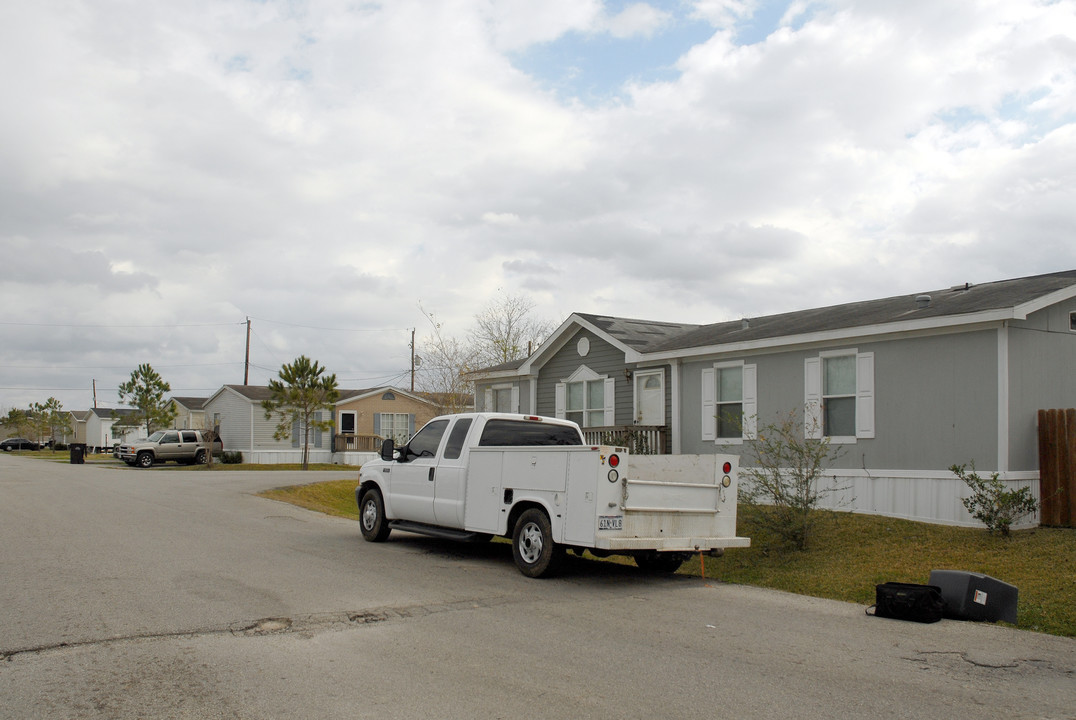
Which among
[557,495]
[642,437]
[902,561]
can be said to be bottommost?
[902,561]

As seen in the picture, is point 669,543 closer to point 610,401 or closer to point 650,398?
point 650,398

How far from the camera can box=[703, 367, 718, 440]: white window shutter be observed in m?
18.3

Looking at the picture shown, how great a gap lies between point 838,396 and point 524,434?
648cm

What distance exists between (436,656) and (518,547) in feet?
12.9

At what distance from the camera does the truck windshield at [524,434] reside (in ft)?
39.0

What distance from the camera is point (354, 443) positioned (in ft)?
150

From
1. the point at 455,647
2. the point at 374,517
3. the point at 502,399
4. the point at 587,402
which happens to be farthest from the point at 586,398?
the point at 455,647

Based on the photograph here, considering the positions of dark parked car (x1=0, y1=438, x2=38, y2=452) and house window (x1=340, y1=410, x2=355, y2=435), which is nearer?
house window (x1=340, y1=410, x2=355, y2=435)

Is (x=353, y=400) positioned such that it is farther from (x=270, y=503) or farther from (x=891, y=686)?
(x=891, y=686)

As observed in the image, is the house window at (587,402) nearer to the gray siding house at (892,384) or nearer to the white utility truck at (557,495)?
the gray siding house at (892,384)

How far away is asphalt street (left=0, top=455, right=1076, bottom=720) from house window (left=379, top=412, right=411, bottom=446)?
35014mm

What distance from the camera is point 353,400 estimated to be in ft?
151

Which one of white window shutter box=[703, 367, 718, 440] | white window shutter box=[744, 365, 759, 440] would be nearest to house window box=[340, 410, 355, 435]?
white window shutter box=[703, 367, 718, 440]

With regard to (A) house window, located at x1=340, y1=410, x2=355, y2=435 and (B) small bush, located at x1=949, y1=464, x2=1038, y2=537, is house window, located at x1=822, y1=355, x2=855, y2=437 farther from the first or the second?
(A) house window, located at x1=340, y1=410, x2=355, y2=435
